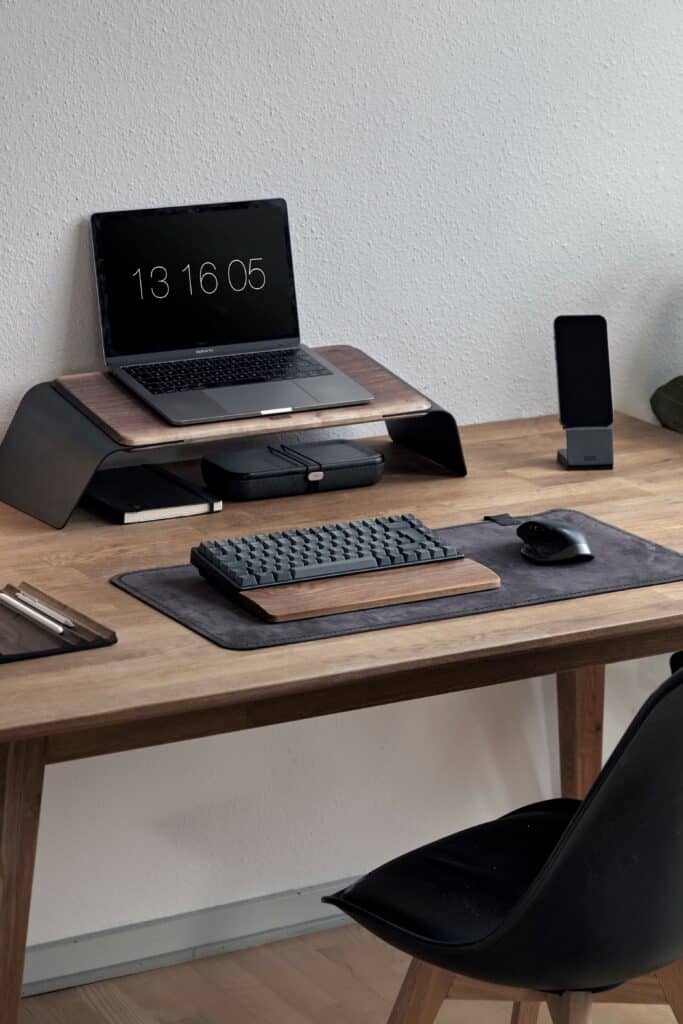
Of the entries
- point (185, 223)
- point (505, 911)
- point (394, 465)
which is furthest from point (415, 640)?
point (185, 223)

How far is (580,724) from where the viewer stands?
100.0 inches

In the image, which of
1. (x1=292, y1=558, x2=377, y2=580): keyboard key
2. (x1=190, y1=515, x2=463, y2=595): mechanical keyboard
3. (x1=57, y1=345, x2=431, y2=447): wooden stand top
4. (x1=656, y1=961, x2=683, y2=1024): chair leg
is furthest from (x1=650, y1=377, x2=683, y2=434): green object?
(x1=656, y1=961, x2=683, y2=1024): chair leg

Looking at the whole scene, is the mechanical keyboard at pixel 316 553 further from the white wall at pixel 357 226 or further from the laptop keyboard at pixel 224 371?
the white wall at pixel 357 226

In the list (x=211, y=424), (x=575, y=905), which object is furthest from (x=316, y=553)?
(x=575, y=905)

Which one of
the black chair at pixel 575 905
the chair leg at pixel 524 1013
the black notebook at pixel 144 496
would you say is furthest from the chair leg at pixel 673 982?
the black notebook at pixel 144 496

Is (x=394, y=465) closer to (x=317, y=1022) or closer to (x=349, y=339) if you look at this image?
(x=349, y=339)

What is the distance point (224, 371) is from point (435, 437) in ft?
1.01

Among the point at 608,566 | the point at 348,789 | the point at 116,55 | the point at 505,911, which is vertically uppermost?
the point at 116,55

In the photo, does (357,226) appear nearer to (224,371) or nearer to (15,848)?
(224,371)

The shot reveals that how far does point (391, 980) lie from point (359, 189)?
1168mm

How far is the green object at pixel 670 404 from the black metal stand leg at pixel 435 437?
0.42 meters

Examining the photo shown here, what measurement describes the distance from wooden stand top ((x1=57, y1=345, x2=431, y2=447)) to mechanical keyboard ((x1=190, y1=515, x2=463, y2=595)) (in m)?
0.19

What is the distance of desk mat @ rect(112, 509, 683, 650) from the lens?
159cm

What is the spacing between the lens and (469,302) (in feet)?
7.86
